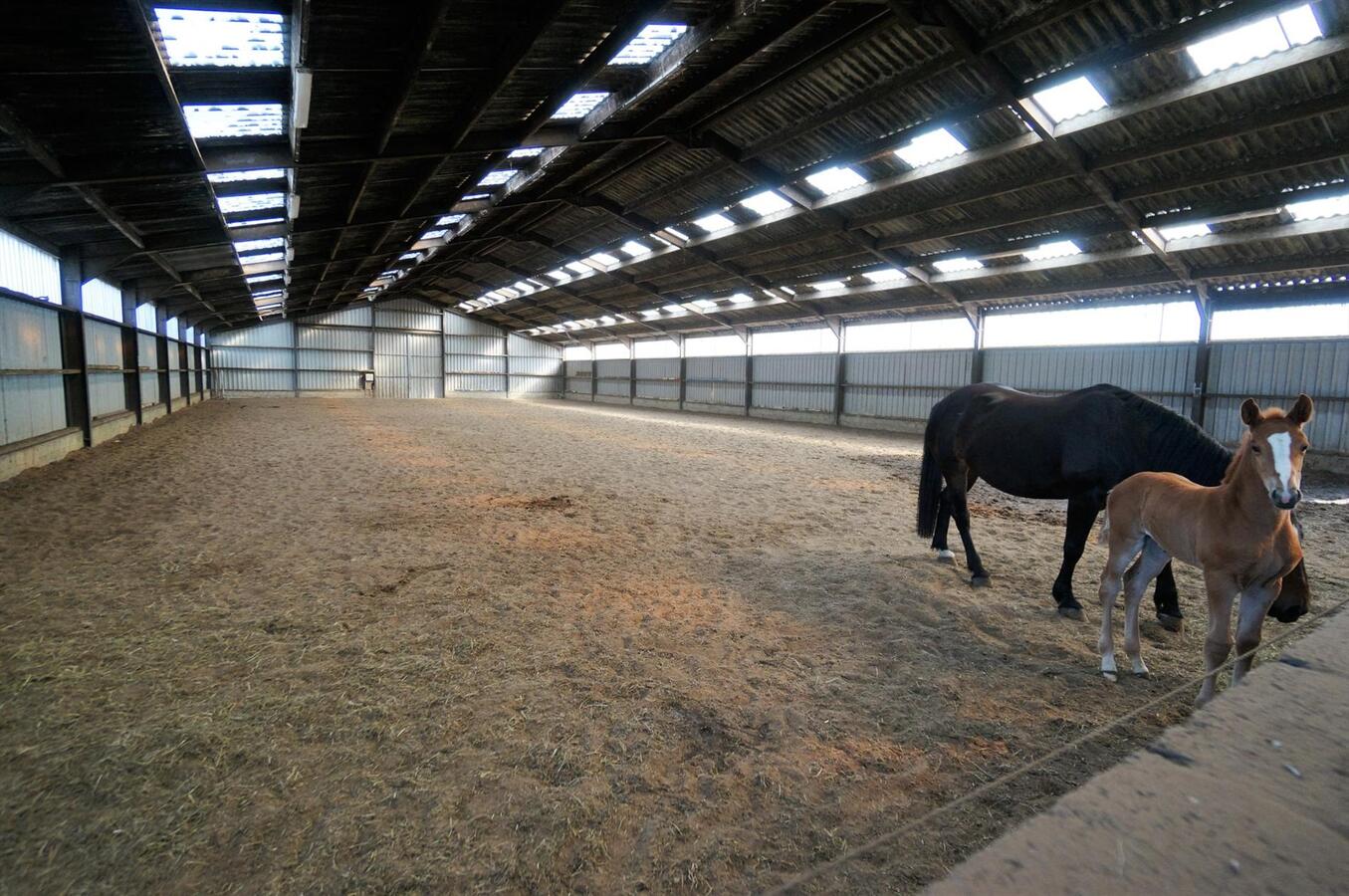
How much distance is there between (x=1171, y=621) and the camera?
4168 mm

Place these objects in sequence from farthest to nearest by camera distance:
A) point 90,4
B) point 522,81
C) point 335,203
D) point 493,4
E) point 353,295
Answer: point 353,295, point 335,203, point 522,81, point 493,4, point 90,4

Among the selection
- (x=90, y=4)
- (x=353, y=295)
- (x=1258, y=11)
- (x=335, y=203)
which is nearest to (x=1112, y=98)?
(x=1258, y=11)

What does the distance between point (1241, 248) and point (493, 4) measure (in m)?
15.0

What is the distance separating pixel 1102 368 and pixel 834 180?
9.48 m

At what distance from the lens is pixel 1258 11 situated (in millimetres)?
6438

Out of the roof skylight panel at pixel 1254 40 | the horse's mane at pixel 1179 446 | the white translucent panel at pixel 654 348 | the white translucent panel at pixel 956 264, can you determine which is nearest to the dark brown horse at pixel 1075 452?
the horse's mane at pixel 1179 446

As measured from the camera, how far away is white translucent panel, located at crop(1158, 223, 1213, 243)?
1189 centimetres

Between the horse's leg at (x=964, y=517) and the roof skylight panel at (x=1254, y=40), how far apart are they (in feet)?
20.8

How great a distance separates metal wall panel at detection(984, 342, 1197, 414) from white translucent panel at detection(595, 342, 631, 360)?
23.2 meters

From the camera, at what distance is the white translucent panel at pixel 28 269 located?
9242mm

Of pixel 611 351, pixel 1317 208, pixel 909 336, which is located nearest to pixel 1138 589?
pixel 1317 208

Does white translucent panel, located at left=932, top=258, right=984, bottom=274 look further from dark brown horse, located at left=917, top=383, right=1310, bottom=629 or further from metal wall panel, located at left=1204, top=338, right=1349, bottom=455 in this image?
dark brown horse, located at left=917, top=383, right=1310, bottom=629

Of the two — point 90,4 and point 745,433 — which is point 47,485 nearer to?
point 90,4

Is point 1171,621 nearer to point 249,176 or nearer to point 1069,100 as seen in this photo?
point 1069,100
